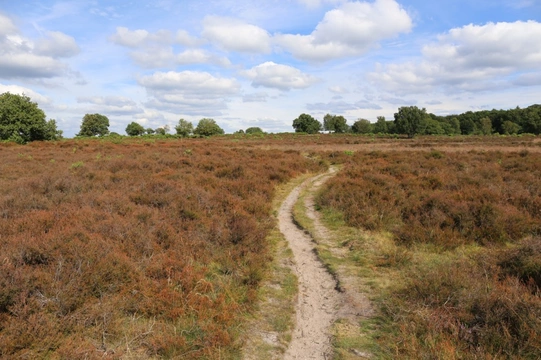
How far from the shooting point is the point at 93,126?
94.0 m

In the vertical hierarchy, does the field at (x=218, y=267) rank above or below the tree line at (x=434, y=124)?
below

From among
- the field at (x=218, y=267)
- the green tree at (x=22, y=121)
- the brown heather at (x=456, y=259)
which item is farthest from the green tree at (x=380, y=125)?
the field at (x=218, y=267)

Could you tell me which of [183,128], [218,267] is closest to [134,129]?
[183,128]

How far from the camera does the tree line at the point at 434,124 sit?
65.2 metres

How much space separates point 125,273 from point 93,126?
10318 cm

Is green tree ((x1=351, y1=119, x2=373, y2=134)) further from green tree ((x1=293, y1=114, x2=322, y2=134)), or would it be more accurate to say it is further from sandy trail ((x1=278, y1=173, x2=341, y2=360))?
sandy trail ((x1=278, y1=173, x2=341, y2=360))

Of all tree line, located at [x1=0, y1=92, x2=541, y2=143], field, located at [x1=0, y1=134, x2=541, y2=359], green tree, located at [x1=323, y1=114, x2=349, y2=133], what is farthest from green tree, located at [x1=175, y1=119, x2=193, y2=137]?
field, located at [x1=0, y1=134, x2=541, y2=359]

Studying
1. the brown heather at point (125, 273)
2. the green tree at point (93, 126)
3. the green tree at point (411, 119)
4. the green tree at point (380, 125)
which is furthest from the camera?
the green tree at point (380, 125)

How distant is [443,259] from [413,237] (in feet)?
4.26

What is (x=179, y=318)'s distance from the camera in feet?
17.5

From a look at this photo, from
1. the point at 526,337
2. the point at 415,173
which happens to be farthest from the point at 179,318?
the point at 415,173

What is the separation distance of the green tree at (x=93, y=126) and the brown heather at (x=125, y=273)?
9467cm

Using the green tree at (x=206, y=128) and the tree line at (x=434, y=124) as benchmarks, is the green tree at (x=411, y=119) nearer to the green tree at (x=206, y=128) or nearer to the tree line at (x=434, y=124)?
the tree line at (x=434, y=124)

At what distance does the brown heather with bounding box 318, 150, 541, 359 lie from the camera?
4.65 m
